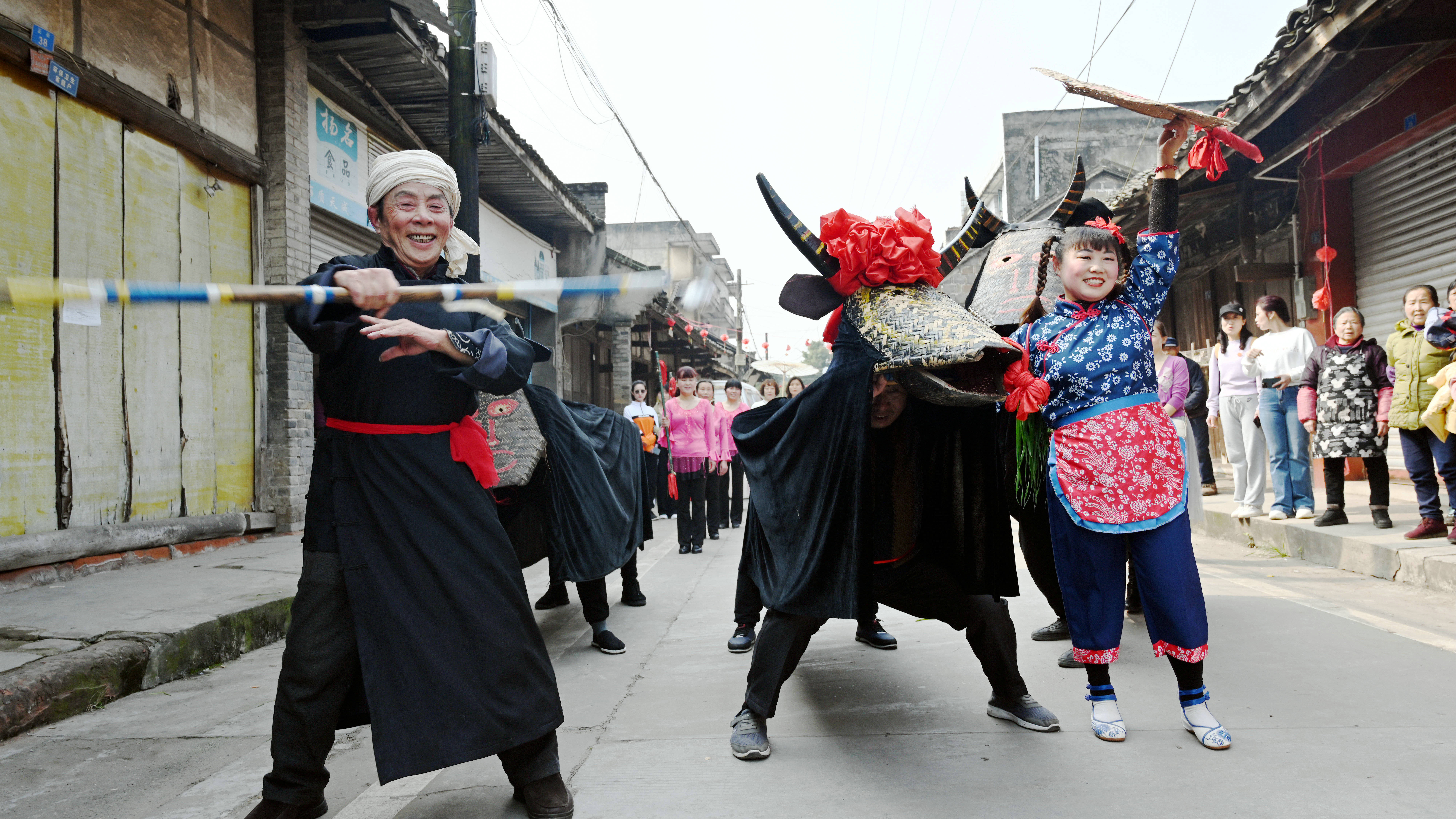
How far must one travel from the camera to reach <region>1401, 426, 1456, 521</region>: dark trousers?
5.86 metres

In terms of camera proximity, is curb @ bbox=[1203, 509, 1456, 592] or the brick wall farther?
the brick wall

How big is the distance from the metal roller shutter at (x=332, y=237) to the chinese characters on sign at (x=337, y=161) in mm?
115

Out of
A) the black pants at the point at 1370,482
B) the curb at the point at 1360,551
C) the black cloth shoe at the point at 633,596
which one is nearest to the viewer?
the curb at the point at 1360,551

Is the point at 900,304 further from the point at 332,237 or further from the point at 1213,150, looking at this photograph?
the point at 332,237

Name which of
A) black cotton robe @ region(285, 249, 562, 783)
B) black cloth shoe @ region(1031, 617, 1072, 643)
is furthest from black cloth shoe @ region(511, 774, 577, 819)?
black cloth shoe @ region(1031, 617, 1072, 643)

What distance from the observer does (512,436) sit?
4227 millimetres

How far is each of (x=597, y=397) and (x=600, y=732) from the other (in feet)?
61.1

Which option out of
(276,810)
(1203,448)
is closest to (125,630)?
(276,810)

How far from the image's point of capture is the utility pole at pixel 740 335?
37000 millimetres

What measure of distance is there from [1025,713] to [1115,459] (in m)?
0.90

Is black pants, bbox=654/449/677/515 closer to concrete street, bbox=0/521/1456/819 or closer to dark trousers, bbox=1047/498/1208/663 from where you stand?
concrete street, bbox=0/521/1456/819

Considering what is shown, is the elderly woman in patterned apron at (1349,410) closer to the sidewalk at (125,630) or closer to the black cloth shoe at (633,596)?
the black cloth shoe at (633,596)

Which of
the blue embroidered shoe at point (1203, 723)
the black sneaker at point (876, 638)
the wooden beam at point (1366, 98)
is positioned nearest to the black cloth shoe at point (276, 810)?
the black sneaker at point (876, 638)

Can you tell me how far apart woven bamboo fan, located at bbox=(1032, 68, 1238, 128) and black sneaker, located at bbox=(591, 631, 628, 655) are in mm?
3244
